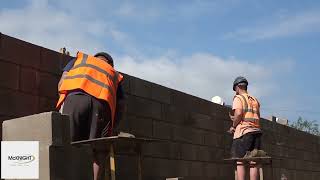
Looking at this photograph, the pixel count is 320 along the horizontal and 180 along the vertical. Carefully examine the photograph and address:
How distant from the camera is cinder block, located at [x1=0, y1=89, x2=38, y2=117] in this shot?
507 centimetres

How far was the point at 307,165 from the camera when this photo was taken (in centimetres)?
1414

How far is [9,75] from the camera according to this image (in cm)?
517

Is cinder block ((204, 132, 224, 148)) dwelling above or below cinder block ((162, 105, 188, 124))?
below

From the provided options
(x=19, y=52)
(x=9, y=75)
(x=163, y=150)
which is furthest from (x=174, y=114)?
(x=9, y=75)

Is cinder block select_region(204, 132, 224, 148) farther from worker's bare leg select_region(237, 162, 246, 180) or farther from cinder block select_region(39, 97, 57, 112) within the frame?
cinder block select_region(39, 97, 57, 112)

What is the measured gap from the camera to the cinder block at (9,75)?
200 inches

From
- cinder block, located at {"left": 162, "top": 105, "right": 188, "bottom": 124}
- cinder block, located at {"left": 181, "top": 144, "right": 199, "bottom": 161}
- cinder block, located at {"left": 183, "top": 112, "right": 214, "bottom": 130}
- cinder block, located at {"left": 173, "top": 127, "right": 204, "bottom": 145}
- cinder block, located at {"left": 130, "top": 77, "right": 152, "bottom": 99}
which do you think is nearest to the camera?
cinder block, located at {"left": 130, "top": 77, "right": 152, "bottom": 99}

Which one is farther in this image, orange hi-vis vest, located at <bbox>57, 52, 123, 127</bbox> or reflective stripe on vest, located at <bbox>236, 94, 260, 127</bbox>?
reflective stripe on vest, located at <bbox>236, 94, 260, 127</bbox>

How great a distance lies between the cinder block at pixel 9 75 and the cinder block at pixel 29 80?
0.07 metres

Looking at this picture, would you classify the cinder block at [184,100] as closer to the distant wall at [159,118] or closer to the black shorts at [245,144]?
the distant wall at [159,118]

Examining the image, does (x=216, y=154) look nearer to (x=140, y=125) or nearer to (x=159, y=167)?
(x=159, y=167)

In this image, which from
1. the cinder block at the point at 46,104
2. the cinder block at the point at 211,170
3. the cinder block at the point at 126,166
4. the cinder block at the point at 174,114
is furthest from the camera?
the cinder block at the point at 211,170

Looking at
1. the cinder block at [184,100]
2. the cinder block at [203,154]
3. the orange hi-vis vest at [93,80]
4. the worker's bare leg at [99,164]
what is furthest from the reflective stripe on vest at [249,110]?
the worker's bare leg at [99,164]

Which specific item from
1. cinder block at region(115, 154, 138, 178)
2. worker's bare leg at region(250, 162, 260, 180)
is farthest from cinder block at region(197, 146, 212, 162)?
cinder block at region(115, 154, 138, 178)
